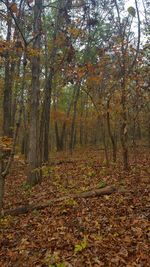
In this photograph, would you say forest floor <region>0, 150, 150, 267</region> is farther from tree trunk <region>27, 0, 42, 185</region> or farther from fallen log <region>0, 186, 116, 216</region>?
tree trunk <region>27, 0, 42, 185</region>

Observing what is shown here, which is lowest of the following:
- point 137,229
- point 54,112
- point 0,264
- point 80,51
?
point 0,264

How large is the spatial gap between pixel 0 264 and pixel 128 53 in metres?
9.14

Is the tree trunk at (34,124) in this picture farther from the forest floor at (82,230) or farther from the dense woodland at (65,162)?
the forest floor at (82,230)

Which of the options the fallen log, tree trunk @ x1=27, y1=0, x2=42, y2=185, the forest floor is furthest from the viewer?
tree trunk @ x1=27, y1=0, x2=42, y2=185

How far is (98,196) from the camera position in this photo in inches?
379

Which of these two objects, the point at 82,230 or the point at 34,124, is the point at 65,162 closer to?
the point at 34,124

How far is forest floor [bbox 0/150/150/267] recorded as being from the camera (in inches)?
242

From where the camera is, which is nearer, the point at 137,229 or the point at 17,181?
the point at 137,229

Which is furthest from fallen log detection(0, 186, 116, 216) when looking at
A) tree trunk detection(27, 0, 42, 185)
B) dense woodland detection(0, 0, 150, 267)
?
tree trunk detection(27, 0, 42, 185)

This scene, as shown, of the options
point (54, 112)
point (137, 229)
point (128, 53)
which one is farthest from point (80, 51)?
point (137, 229)

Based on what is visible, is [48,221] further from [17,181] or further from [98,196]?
[17,181]

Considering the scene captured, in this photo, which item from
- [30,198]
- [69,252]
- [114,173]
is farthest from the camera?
[114,173]

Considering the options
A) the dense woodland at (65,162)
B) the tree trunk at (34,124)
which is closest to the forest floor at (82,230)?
the dense woodland at (65,162)

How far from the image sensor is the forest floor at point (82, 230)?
6.15 meters
